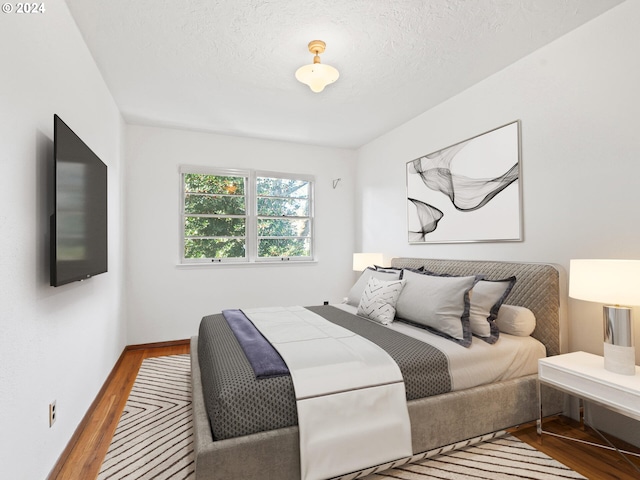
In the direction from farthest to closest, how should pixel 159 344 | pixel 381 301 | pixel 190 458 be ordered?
pixel 159 344 < pixel 381 301 < pixel 190 458

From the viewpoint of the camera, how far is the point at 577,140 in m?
2.31

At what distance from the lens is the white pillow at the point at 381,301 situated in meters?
2.73

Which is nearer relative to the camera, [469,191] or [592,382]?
[592,382]

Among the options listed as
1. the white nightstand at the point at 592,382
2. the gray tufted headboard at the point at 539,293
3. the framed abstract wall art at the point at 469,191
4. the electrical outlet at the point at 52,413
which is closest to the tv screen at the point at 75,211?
A: the electrical outlet at the point at 52,413

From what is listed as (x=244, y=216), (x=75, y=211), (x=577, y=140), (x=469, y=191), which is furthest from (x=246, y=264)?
(x=577, y=140)

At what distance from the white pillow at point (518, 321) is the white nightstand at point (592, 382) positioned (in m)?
0.30

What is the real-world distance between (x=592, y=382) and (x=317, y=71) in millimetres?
2534

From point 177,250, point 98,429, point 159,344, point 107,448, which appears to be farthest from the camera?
point 177,250

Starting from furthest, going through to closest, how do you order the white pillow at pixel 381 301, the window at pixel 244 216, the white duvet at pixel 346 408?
the window at pixel 244 216 < the white pillow at pixel 381 301 < the white duvet at pixel 346 408

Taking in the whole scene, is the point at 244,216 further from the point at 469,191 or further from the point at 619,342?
the point at 619,342

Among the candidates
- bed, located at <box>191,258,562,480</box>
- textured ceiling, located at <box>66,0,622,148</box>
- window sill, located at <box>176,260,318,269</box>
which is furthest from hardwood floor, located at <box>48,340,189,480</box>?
textured ceiling, located at <box>66,0,622,148</box>

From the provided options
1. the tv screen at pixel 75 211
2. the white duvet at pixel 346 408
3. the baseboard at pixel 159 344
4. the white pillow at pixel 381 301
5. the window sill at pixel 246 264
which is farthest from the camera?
the window sill at pixel 246 264

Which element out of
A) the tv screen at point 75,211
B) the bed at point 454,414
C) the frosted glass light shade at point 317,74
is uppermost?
the frosted glass light shade at point 317,74

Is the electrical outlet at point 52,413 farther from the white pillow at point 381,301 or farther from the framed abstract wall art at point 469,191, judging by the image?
the framed abstract wall art at point 469,191
